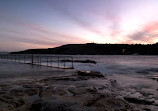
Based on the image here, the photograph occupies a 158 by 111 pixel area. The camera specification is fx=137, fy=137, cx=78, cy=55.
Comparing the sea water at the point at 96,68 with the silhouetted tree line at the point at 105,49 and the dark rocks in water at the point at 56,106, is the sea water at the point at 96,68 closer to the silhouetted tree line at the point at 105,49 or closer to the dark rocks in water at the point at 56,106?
the dark rocks in water at the point at 56,106

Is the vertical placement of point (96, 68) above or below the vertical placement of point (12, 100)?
below

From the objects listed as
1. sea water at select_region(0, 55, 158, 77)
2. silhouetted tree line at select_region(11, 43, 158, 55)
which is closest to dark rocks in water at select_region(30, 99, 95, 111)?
sea water at select_region(0, 55, 158, 77)

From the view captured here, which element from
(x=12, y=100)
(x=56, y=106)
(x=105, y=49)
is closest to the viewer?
(x=56, y=106)

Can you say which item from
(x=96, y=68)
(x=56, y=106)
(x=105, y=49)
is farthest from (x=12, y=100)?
(x=105, y=49)

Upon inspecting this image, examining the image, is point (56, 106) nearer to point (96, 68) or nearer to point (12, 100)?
point (12, 100)

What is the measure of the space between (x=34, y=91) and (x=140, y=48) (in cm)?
18358

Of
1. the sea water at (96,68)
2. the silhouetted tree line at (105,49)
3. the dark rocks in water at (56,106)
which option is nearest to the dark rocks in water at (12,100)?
the dark rocks in water at (56,106)

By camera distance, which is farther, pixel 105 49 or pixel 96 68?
pixel 105 49

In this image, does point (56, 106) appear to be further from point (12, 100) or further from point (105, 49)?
point (105, 49)

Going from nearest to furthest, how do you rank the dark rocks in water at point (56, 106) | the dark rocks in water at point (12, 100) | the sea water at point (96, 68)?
the dark rocks in water at point (56, 106)
the dark rocks in water at point (12, 100)
the sea water at point (96, 68)

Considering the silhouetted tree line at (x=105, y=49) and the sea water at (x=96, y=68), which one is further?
the silhouetted tree line at (x=105, y=49)

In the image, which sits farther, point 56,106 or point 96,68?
point 96,68

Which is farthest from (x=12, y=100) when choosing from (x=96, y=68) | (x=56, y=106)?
(x=96, y=68)

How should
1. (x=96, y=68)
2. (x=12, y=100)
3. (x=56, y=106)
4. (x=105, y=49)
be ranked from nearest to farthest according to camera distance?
(x=56, y=106)
(x=12, y=100)
(x=96, y=68)
(x=105, y=49)
